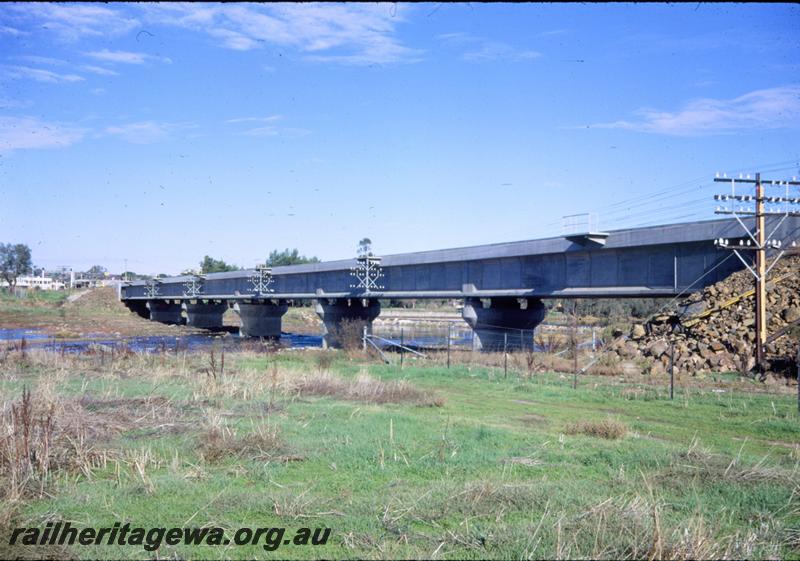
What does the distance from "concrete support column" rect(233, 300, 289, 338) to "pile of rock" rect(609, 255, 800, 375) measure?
48.1m

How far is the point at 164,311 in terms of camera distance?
327 ft

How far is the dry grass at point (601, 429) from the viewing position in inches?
577

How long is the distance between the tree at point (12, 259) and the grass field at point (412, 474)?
5192 inches

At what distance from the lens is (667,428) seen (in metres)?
16.5

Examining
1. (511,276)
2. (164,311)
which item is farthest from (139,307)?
(511,276)

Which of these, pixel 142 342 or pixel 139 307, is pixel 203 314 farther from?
pixel 142 342

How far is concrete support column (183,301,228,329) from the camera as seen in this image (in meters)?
92.4

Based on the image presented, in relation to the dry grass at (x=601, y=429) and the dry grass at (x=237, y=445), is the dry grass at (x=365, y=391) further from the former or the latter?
the dry grass at (x=237, y=445)

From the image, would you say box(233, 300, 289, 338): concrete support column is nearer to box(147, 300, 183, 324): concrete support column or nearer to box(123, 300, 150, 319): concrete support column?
box(147, 300, 183, 324): concrete support column

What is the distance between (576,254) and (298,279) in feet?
109

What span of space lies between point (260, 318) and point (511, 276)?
39.7 m

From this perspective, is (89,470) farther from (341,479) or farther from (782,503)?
(782,503)

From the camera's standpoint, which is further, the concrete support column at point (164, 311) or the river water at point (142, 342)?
the concrete support column at point (164, 311)

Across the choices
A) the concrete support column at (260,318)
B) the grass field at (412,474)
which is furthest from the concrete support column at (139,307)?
the grass field at (412,474)
